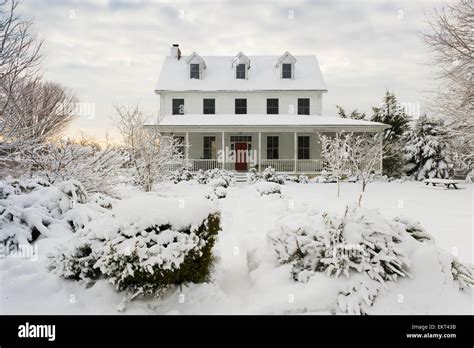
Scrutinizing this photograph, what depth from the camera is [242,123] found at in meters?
20.8

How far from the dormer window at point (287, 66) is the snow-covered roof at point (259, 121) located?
12.9 ft

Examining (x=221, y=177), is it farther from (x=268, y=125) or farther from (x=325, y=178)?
(x=325, y=178)

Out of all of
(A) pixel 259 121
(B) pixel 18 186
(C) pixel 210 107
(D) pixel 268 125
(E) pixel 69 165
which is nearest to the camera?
(B) pixel 18 186

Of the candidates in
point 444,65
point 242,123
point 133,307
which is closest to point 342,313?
point 133,307

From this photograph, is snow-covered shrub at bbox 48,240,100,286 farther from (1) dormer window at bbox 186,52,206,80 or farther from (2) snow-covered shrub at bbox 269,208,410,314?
(1) dormer window at bbox 186,52,206,80

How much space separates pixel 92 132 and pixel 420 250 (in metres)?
15.9

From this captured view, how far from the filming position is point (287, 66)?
25344 millimetres

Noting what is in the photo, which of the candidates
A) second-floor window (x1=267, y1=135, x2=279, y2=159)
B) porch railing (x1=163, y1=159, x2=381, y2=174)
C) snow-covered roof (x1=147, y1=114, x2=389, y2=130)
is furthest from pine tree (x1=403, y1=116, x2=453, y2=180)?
second-floor window (x1=267, y1=135, x2=279, y2=159)

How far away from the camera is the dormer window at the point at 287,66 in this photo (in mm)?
25125

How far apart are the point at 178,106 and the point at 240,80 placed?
546cm

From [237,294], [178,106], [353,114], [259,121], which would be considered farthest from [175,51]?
[237,294]

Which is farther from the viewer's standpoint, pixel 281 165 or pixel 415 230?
pixel 281 165

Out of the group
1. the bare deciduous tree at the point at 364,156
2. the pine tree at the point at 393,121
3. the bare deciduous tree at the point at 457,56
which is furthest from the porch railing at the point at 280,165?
the bare deciduous tree at the point at 457,56
